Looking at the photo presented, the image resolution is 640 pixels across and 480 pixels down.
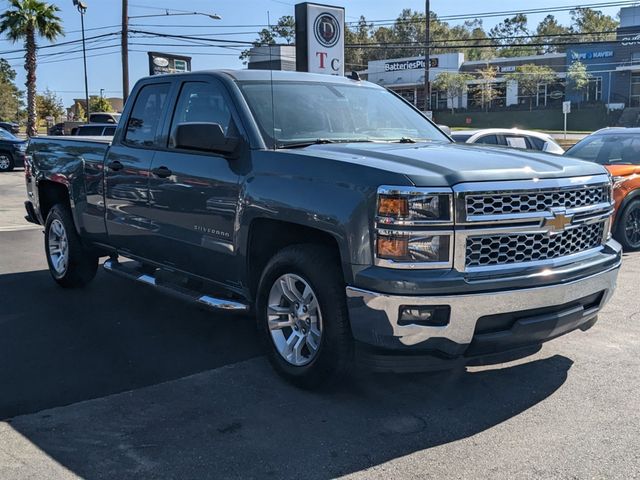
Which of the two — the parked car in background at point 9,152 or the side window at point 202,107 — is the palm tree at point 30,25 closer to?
the parked car in background at point 9,152

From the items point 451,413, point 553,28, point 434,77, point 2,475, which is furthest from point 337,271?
point 553,28

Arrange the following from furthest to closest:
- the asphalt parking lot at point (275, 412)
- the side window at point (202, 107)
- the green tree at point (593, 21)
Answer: the green tree at point (593, 21), the side window at point (202, 107), the asphalt parking lot at point (275, 412)

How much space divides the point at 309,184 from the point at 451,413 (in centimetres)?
163

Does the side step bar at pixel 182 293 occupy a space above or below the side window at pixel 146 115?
below

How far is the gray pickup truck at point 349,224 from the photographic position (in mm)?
3676

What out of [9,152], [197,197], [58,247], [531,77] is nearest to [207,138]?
[197,197]

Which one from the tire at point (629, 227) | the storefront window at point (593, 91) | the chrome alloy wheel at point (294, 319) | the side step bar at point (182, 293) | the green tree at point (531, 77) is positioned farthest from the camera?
the green tree at point (531, 77)

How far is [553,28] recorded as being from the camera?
417 ft

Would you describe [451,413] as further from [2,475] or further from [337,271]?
[2,475]

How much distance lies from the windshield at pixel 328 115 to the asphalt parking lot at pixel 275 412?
173cm

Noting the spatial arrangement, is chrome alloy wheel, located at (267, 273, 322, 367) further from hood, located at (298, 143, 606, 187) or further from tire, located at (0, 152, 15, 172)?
tire, located at (0, 152, 15, 172)

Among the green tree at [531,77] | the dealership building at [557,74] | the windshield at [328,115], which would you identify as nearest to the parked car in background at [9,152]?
the windshield at [328,115]

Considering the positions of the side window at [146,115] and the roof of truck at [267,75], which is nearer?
the roof of truck at [267,75]

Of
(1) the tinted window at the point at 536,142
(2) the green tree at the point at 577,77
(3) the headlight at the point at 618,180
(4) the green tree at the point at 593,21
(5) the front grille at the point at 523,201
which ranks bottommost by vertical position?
(3) the headlight at the point at 618,180
